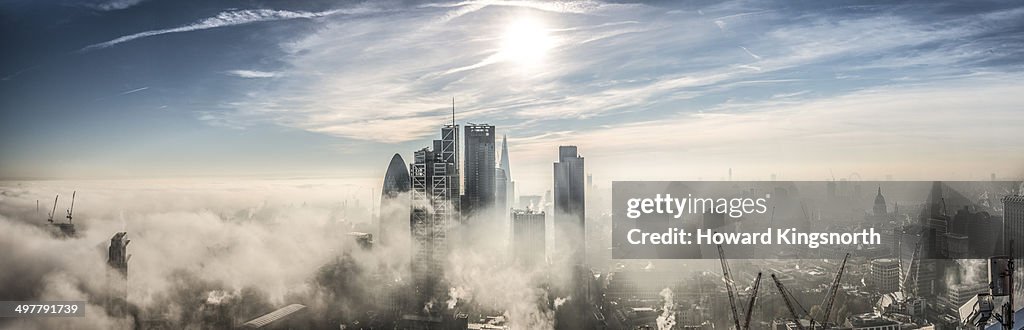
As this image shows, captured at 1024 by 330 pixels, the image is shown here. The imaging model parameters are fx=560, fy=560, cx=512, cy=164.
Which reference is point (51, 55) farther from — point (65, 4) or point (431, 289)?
point (431, 289)

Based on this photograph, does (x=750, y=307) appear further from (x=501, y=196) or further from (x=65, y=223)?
(x=65, y=223)

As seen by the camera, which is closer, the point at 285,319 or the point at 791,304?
the point at 285,319

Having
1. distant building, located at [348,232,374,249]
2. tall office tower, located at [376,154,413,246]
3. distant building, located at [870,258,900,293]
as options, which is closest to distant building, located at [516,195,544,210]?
tall office tower, located at [376,154,413,246]

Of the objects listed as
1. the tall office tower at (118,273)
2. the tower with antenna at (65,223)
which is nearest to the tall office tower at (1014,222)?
the tall office tower at (118,273)

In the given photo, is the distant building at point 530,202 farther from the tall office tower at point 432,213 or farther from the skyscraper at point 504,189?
the tall office tower at point 432,213

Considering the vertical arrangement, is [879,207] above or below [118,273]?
above

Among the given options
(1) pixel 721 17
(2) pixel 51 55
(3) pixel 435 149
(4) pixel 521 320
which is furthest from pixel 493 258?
(2) pixel 51 55

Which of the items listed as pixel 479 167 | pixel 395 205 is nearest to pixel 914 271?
pixel 479 167
